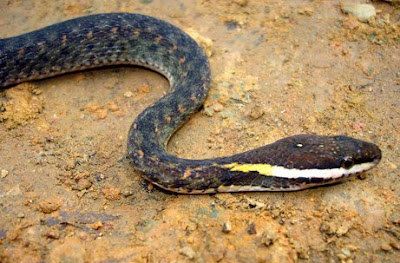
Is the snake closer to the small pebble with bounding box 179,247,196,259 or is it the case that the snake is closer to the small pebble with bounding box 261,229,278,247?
the small pebble with bounding box 261,229,278,247

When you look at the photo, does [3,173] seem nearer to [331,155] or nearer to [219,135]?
[219,135]

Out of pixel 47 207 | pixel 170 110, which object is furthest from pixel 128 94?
pixel 47 207

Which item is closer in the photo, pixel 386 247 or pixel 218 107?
pixel 386 247

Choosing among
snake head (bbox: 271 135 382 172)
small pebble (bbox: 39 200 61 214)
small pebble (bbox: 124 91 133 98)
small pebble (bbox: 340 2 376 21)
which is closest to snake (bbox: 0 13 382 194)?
snake head (bbox: 271 135 382 172)

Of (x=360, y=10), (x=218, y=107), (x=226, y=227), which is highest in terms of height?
(x=360, y=10)

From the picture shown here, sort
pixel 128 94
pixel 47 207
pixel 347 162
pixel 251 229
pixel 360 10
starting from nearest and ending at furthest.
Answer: pixel 251 229 → pixel 347 162 → pixel 47 207 → pixel 128 94 → pixel 360 10

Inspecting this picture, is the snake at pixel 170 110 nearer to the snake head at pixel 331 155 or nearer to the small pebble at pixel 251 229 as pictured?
the snake head at pixel 331 155

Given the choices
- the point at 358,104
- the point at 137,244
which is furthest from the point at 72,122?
the point at 358,104
